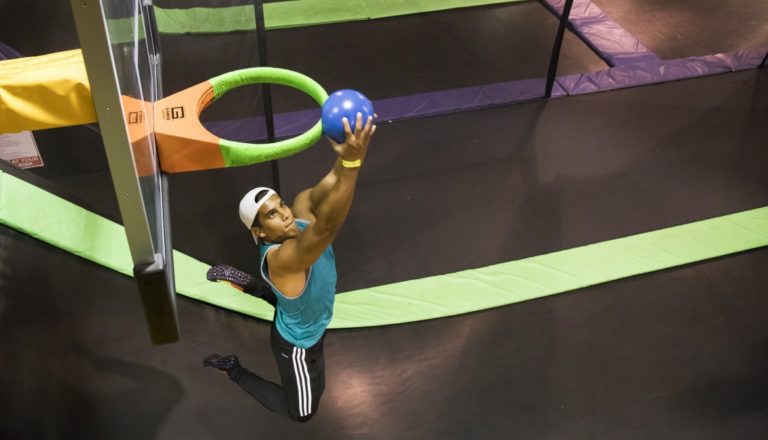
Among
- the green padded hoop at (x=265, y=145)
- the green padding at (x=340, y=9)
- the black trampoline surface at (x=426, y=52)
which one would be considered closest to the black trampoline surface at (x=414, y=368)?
the green padded hoop at (x=265, y=145)

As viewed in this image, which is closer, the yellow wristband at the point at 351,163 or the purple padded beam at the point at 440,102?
the yellow wristband at the point at 351,163

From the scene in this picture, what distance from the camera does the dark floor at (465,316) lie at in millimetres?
3570

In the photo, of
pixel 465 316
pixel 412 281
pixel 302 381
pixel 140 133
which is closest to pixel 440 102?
pixel 412 281

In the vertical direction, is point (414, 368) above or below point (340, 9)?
below

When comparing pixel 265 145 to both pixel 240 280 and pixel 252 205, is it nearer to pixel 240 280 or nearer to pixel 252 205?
pixel 252 205

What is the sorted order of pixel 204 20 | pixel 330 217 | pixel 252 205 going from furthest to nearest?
pixel 204 20 < pixel 252 205 < pixel 330 217

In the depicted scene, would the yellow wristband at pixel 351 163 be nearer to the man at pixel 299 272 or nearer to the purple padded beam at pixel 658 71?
the man at pixel 299 272

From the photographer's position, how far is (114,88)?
1.77m

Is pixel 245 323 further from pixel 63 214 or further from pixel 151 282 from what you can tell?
pixel 151 282

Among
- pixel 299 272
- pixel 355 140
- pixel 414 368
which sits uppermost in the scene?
pixel 355 140

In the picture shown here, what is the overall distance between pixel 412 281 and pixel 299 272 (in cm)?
158

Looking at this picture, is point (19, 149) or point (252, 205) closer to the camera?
point (252, 205)

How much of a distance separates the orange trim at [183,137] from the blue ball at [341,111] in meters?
0.41

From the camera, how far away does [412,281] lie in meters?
4.18
